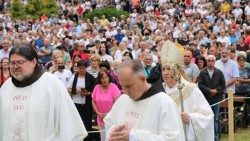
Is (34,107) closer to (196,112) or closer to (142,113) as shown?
(142,113)

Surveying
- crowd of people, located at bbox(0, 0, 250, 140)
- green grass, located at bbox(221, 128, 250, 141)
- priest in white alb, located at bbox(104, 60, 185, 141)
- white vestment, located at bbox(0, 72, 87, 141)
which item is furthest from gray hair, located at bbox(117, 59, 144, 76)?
green grass, located at bbox(221, 128, 250, 141)

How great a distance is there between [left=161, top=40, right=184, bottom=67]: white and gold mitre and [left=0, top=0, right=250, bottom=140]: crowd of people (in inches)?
1.0

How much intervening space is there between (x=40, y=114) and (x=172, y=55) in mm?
2386

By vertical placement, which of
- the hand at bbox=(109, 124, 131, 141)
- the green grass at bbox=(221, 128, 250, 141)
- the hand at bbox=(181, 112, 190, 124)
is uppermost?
the hand at bbox=(109, 124, 131, 141)

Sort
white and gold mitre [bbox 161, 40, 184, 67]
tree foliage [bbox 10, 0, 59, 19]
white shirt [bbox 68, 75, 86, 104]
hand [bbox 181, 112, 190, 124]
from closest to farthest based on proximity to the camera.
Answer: hand [bbox 181, 112, 190, 124] → white and gold mitre [bbox 161, 40, 184, 67] → white shirt [bbox 68, 75, 86, 104] → tree foliage [bbox 10, 0, 59, 19]

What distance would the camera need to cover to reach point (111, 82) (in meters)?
12.7

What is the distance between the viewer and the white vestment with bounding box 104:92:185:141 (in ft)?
20.4

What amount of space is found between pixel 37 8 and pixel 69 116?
30076mm

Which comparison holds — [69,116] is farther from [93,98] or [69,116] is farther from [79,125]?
[93,98]

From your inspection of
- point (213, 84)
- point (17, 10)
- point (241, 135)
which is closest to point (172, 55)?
point (213, 84)

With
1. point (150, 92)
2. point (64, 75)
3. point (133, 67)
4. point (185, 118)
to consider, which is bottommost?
point (64, 75)

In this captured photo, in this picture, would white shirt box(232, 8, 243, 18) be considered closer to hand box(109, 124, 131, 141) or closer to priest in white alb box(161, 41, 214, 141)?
priest in white alb box(161, 41, 214, 141)

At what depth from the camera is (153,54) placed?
17.8 metres

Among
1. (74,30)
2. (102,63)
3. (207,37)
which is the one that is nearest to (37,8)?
(74,30)
